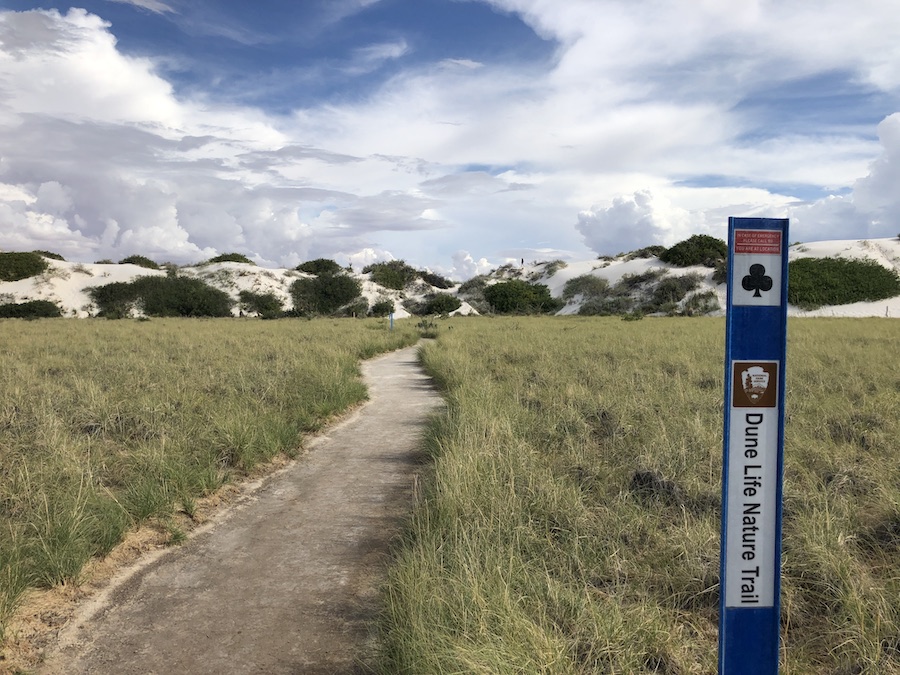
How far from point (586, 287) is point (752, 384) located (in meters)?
77.9

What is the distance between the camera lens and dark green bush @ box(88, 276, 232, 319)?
201 feet

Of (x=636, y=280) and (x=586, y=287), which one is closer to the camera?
(x=636, y=280)

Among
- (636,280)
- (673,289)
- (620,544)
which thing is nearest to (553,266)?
(636,280)

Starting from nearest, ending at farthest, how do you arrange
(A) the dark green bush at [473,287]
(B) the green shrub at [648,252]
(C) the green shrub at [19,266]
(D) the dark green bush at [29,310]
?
(D) the dark green bush at [29,310]
(C) the green shrub at [19,266]
(B) the green shrub at [648,252]
(A) the dark green bush at [473,287]

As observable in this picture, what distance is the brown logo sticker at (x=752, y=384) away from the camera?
2.24m

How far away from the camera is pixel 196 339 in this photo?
22141mm

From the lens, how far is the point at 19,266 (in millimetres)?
69250

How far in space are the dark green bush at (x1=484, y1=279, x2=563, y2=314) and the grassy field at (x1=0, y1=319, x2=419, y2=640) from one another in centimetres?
5885

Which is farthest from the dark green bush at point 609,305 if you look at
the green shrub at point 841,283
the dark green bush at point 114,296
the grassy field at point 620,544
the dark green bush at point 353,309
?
the grassy field at point 620,544

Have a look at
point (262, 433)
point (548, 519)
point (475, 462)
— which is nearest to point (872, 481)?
point (548, 519)

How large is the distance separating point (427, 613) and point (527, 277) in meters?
94.7

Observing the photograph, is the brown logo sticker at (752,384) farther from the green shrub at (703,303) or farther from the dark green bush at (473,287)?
the dark green bush at (473,287)

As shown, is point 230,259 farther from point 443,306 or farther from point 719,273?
point 719,273

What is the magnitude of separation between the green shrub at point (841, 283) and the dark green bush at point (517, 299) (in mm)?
27289
